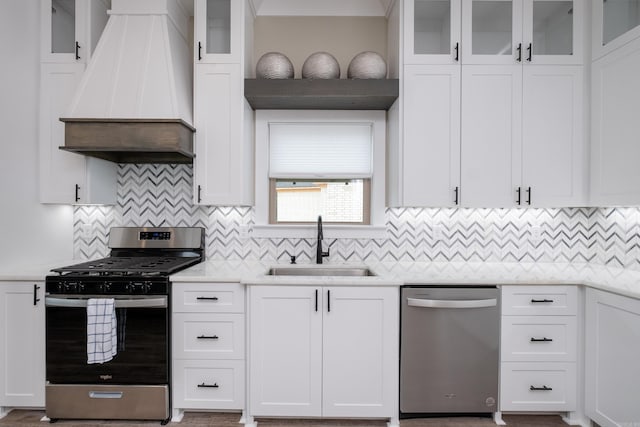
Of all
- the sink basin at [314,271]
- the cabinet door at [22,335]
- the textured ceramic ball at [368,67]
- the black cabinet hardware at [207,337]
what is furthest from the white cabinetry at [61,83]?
the textured ceramic ball at [368,67]

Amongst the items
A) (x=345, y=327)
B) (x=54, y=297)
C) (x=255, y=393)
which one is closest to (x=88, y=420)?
(x=54, y=297)

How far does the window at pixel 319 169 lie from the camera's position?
2893mm

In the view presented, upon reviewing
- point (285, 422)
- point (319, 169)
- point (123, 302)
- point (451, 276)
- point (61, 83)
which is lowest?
point (285, 422)

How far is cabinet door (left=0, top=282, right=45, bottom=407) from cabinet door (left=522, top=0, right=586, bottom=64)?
354cm

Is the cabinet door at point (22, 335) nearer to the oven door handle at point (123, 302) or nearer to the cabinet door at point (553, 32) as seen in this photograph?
the oven door handle at point (123, 302)

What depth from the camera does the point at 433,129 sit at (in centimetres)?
251

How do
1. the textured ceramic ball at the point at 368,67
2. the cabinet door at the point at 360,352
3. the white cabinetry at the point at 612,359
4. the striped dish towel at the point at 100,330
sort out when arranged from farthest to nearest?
the textured ceramic ball at the point at 368,67
the cabinet door at the point at 360,352
the striped dish towel at the point at 100,330
the white cabinetry at the point at 612,359

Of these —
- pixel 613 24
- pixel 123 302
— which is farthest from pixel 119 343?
pixel 613 24

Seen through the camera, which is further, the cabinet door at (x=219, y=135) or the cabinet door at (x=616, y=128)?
the cabinet door at (x=219, y=135)

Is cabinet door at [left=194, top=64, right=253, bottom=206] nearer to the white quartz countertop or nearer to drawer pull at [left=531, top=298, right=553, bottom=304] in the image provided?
the white quartz countertop

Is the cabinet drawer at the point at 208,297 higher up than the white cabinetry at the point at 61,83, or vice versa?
the white cabinetry at the point at 61,83

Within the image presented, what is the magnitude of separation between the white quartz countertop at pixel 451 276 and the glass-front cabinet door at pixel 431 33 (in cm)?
143

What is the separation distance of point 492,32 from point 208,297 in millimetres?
2568

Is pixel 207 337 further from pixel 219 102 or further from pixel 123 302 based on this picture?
pixel 219 102
